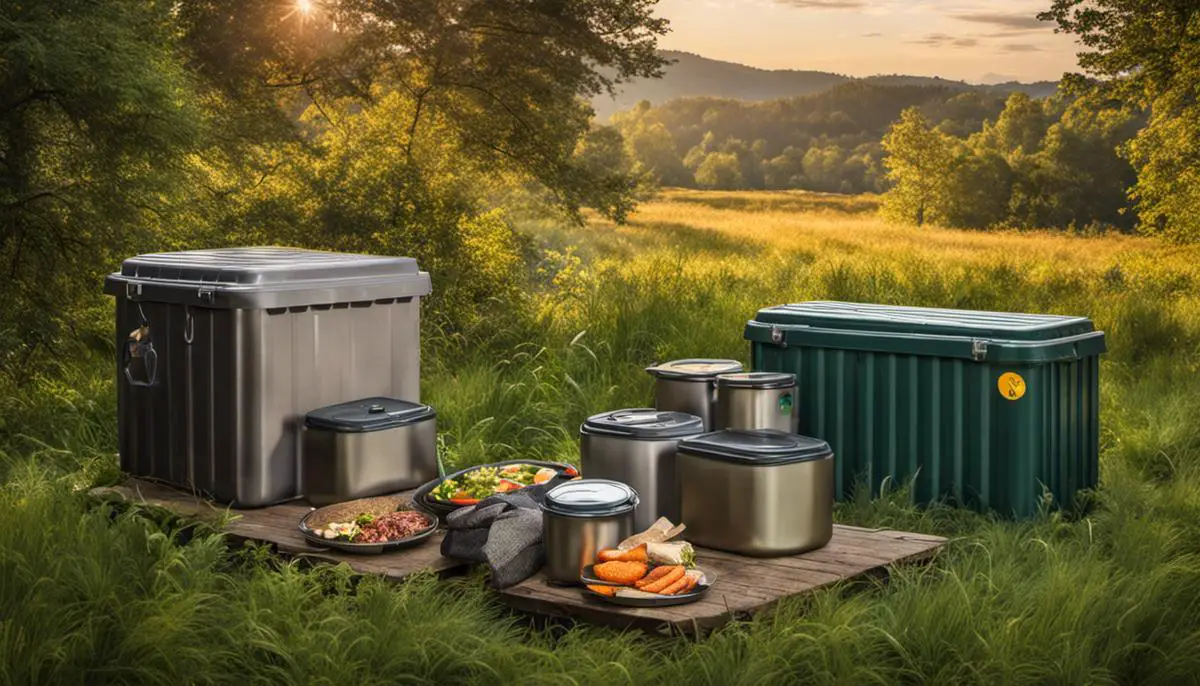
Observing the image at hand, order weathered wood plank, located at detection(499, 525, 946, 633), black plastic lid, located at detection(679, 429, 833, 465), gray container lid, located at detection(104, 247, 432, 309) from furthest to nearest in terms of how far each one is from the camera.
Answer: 1. gray container lid, located at detection(104, 247, 432, 309)
2. black plastic lid, located at detection(679, 429, 833, 465)
3. weathered wood plank, located at detection(499, 525, 946, 633)

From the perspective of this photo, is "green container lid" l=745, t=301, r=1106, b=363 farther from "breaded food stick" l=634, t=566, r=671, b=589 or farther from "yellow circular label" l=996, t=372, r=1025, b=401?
"breaded food stick" l=634, t=566, r=671, b=589

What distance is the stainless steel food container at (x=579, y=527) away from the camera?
427cm

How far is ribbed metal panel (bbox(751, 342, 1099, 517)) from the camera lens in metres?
5.51

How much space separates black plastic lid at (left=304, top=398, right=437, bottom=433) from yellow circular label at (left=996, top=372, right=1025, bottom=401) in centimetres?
245

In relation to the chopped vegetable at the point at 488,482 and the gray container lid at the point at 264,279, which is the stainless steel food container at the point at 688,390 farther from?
the gray container lid at the point at 264,279

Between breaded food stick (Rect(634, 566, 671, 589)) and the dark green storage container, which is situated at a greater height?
the dark green storage container

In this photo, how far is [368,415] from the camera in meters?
5.44

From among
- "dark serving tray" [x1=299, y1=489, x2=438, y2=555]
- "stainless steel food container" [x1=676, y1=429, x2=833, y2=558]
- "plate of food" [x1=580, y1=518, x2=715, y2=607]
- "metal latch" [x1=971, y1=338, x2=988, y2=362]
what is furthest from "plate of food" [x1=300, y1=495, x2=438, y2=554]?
"metal latch" [x1=971, y1=338, x2=988, y2=362]

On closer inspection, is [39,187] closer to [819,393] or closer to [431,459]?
[431,459]

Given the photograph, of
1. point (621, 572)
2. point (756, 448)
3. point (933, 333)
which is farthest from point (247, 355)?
point (933, 333)

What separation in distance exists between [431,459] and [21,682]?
2.26 m

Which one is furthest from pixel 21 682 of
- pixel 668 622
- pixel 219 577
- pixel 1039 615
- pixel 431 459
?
pixel 1039 615

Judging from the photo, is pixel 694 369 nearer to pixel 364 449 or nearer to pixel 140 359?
pixel 364 449

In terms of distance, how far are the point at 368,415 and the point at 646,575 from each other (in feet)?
5.82
